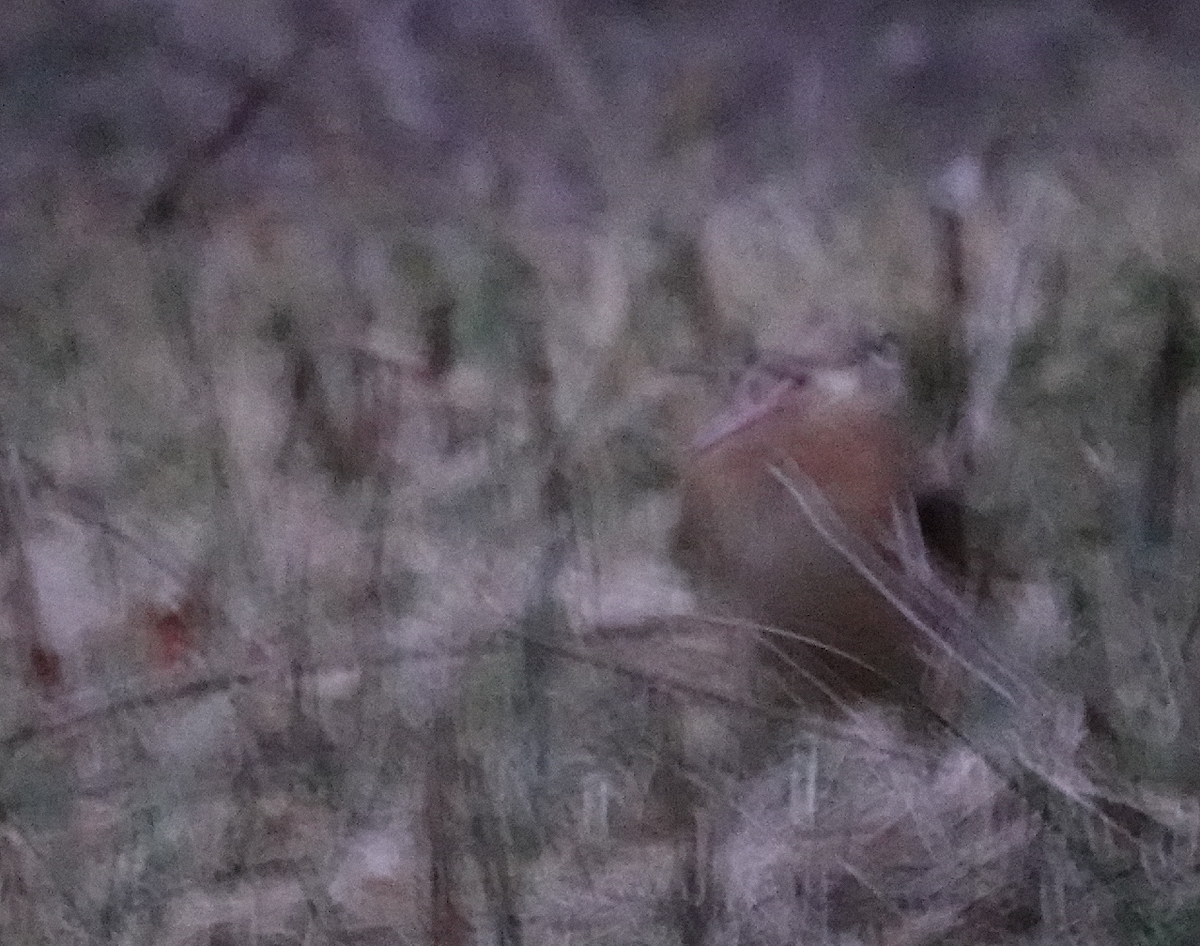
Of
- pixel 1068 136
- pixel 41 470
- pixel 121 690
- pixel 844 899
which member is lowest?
pixel 844 899

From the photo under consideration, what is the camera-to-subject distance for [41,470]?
881 mm

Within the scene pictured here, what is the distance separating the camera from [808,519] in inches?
35.7

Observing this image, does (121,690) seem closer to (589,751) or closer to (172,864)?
(172,864)

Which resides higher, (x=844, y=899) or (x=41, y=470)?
(x=41, y=470)

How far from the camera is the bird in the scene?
90cm

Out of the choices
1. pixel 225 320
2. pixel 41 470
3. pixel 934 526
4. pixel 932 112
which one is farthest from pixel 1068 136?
pixel 41 470

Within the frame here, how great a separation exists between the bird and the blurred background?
0.02 meters

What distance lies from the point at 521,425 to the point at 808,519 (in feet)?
0.54

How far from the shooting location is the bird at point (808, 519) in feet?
2.95

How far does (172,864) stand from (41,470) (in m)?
0.23

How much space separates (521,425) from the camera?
2.94ft

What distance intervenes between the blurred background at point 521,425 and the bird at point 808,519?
2cm

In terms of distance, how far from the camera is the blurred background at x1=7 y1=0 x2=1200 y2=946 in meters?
0.88

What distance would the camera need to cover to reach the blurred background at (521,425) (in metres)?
0.88
